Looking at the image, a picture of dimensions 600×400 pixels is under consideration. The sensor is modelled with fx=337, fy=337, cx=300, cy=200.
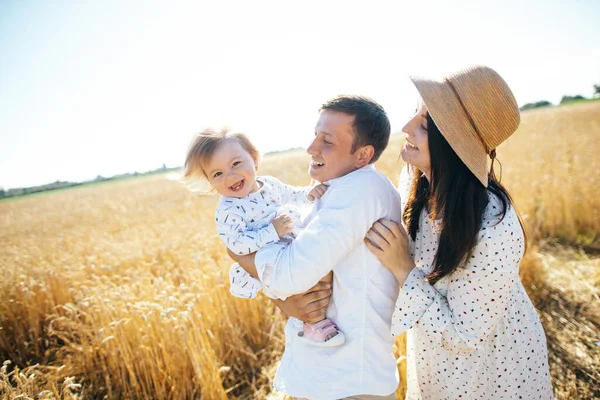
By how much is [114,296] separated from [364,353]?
3085mm

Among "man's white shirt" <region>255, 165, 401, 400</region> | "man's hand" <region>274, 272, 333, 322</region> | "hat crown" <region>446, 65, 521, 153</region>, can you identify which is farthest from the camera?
"man's hand" <region>274, 272, 333, 322</region>

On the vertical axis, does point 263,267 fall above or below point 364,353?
above

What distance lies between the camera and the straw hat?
1.49m

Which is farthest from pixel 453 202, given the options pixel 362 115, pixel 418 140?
pixel 362 115

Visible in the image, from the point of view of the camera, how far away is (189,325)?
321 centimetres

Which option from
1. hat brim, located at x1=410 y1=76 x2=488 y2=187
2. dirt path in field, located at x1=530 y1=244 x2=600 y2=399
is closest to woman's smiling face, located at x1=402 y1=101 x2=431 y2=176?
hat brim, located at x1=410 y1=76 x2=488 y2=187

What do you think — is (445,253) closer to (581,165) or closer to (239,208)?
Answer: (239,208)

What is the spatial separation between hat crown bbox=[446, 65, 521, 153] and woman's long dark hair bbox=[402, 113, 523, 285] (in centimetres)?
16

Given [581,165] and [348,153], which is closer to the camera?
[348,153]

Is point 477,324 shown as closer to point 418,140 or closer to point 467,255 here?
point 467,255

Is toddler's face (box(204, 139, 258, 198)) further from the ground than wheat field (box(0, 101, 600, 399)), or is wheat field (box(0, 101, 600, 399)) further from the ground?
toddler's face (box(204, 139, 258, 198))

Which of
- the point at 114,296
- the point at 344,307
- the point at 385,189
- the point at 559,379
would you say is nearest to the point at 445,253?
the point at 385,189

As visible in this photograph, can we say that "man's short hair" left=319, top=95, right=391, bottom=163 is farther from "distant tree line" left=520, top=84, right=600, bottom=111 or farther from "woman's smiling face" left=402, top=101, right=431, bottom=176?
"distant tree line" left=520, top=84, right=600, bottom=111

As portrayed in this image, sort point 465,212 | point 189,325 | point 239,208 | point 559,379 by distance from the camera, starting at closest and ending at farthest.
Result: point 465,212
point 239,208
point 559,379
point 189,325
